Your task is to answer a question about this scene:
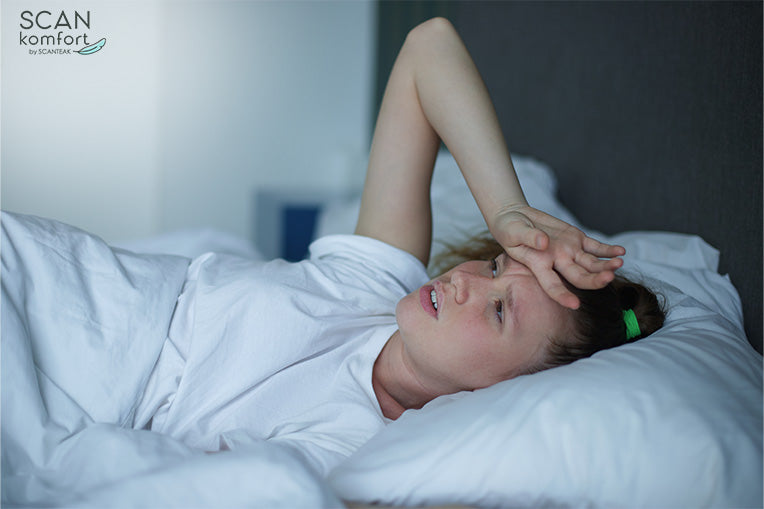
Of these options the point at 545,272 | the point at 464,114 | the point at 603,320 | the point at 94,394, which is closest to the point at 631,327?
the point at 603,320

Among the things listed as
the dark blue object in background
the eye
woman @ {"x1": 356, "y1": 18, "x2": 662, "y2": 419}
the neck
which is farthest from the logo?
the dark blue object in background

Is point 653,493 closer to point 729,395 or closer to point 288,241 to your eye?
point 729,395

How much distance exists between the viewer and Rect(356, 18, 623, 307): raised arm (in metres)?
0.90

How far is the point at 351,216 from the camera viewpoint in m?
1.85

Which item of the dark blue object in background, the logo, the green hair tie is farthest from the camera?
the dark blue object in background

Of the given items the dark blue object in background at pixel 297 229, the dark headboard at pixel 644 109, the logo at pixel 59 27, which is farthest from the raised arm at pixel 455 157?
the dark blue object in background at pixel 297 229

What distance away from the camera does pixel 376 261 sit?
1229 millimetres

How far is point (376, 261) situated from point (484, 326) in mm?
346

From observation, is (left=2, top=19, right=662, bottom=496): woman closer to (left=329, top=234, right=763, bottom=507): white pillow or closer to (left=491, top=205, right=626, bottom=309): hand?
(left=491, top=205, right=626, bottom=309): hand

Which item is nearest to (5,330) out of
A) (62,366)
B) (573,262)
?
(62,366)

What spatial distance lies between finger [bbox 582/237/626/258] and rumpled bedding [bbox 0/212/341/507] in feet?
1.58

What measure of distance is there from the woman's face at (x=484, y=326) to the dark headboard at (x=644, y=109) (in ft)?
1.38

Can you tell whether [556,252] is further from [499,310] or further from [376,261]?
[376,261]

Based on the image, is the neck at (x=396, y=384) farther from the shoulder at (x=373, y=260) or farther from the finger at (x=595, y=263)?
the finger at (x=595, y=263)
